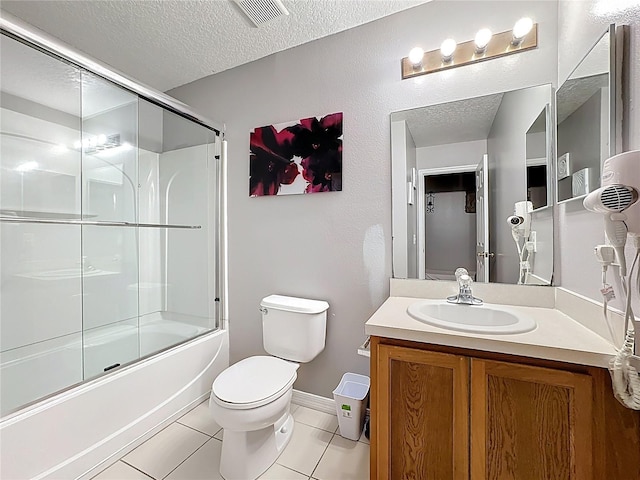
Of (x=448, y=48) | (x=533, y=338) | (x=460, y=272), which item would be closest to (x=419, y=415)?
(x=533, y=338)

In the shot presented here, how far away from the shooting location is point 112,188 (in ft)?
6.66

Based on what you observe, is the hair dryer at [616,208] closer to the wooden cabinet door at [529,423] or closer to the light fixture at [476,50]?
the wooden cabinet door at [529,423]

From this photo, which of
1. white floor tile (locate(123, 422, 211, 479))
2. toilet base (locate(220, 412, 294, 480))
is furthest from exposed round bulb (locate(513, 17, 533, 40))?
white floor tile (locate(123, 422, 211, 479))

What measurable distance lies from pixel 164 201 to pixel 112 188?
0.36 meters

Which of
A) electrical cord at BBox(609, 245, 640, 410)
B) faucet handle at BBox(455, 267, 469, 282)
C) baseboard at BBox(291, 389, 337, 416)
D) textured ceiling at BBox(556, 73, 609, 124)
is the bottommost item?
baseboard at BBox(291, 389, 337, 416)

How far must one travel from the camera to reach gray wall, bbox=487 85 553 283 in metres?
1.36

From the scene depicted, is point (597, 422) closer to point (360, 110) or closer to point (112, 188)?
point (360, 110)

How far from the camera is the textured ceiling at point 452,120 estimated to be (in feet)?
4.67

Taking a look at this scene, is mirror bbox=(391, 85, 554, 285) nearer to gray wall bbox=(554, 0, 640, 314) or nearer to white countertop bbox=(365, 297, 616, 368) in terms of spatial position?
gray wall bbox=(554, 0, 640, 314)

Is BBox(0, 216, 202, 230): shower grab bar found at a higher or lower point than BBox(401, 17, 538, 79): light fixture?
lower

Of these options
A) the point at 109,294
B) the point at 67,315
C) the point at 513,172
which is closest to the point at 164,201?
the point at 109,294

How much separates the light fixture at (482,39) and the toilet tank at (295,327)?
1.59 meters

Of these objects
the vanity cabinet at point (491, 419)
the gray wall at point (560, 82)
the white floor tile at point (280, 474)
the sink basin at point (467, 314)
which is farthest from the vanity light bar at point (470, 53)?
the white floor tile at point (280, 474)

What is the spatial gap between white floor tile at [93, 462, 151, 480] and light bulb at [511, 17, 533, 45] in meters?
2.69
